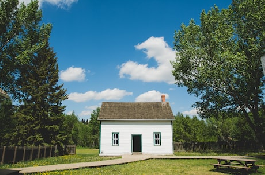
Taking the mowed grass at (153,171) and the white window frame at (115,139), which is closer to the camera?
the mowed grass at (153,171)

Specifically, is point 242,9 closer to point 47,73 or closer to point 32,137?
point 47,73

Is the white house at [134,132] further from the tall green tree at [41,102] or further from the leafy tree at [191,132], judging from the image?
the leafy tree at [191,132]

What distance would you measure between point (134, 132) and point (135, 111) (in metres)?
2.97

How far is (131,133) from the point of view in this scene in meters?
24.0

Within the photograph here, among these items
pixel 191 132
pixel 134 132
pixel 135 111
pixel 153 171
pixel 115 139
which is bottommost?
pixel 153 171

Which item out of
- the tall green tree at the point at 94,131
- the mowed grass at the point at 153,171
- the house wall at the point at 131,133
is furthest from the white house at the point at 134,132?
the tall green tree at the point at 94,131

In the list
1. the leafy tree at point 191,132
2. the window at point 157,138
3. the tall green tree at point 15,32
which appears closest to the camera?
the tall green tree at point 15,32

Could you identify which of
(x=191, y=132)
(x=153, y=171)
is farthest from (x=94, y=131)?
(x=153, y=171)

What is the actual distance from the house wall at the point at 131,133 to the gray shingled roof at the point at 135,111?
27.8 inches

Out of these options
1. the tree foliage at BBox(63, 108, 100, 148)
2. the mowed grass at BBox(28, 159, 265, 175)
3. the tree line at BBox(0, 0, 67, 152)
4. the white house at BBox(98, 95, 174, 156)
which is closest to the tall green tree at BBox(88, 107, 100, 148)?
the tree foliage at BBox(63, 108, 100, 148)

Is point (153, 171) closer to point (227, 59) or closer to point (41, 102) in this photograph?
point (227, 59)

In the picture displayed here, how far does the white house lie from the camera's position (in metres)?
23.6

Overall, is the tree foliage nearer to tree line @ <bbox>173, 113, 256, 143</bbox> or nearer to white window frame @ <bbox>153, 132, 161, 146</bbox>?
tree line @ <bbox>173, 113, 256, 143</bbox>

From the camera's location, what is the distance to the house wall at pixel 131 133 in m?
23.6
